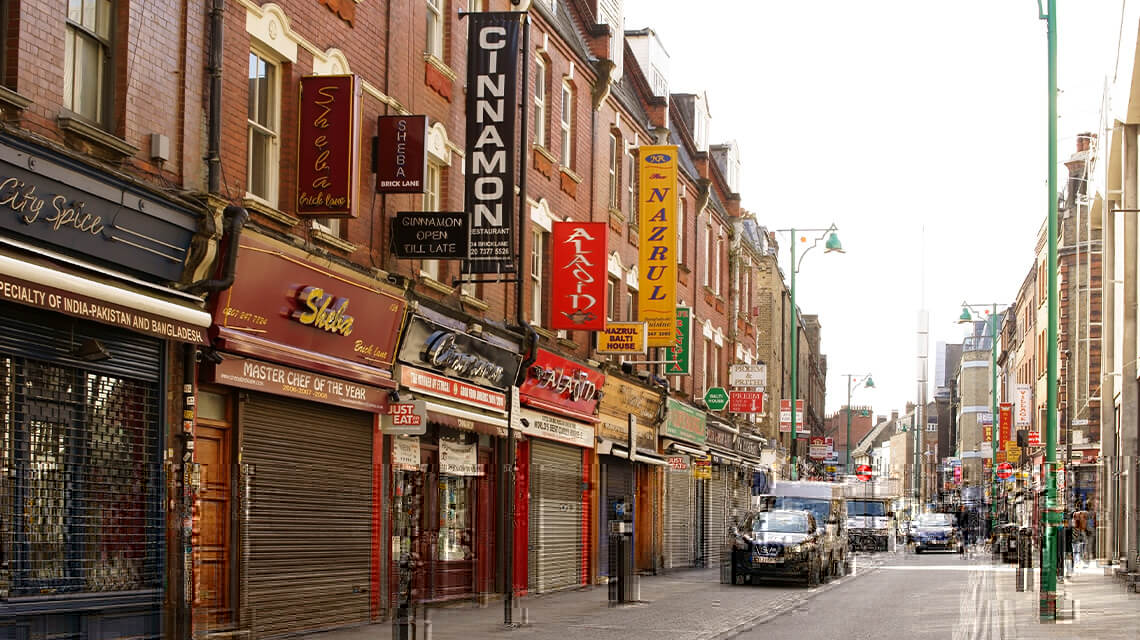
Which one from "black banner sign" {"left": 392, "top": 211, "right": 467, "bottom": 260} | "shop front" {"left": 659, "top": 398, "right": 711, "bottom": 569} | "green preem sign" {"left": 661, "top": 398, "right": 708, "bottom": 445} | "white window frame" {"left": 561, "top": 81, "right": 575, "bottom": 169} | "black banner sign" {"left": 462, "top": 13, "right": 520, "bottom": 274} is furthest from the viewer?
"shop front" {"left": 659, "top": 398, "right": 711, "bottom": 569}

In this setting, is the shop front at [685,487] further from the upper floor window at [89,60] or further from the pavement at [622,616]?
the upper floor window at [89,60]

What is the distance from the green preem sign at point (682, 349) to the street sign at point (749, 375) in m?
7.36

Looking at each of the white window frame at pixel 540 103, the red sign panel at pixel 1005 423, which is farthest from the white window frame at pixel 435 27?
the red sign panel at pixel 1005 423

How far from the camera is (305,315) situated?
16094 millimetres

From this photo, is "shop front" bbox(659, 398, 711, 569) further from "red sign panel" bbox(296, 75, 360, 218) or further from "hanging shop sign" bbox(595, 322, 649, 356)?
"red sign panel" bbox(296, 75, 360, 218)

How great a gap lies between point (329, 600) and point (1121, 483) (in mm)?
20989

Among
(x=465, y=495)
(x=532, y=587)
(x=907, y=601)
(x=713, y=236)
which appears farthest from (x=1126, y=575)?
(x=713, y=236)

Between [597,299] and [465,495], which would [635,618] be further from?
Result: [597,299]

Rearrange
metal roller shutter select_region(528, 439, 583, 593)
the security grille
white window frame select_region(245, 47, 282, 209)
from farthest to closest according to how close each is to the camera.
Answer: metal roller shutter select_region(528, 439, 583, 593), white window frame select_region(245, 47, 282, 209), the security grille

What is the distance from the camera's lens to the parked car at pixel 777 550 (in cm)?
2984

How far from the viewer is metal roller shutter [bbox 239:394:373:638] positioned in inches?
616

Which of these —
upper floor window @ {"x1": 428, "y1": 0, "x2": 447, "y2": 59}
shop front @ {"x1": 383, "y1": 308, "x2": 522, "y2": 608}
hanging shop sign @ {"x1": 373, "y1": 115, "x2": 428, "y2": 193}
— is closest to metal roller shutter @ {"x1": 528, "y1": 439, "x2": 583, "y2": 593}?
shop front @ {"x1": 383, "y1": 308, "x2": 522, "y2": 608}

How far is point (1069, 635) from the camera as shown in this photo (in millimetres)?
17688

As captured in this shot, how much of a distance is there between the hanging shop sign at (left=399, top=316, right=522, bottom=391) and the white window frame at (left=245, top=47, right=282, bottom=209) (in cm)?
380
